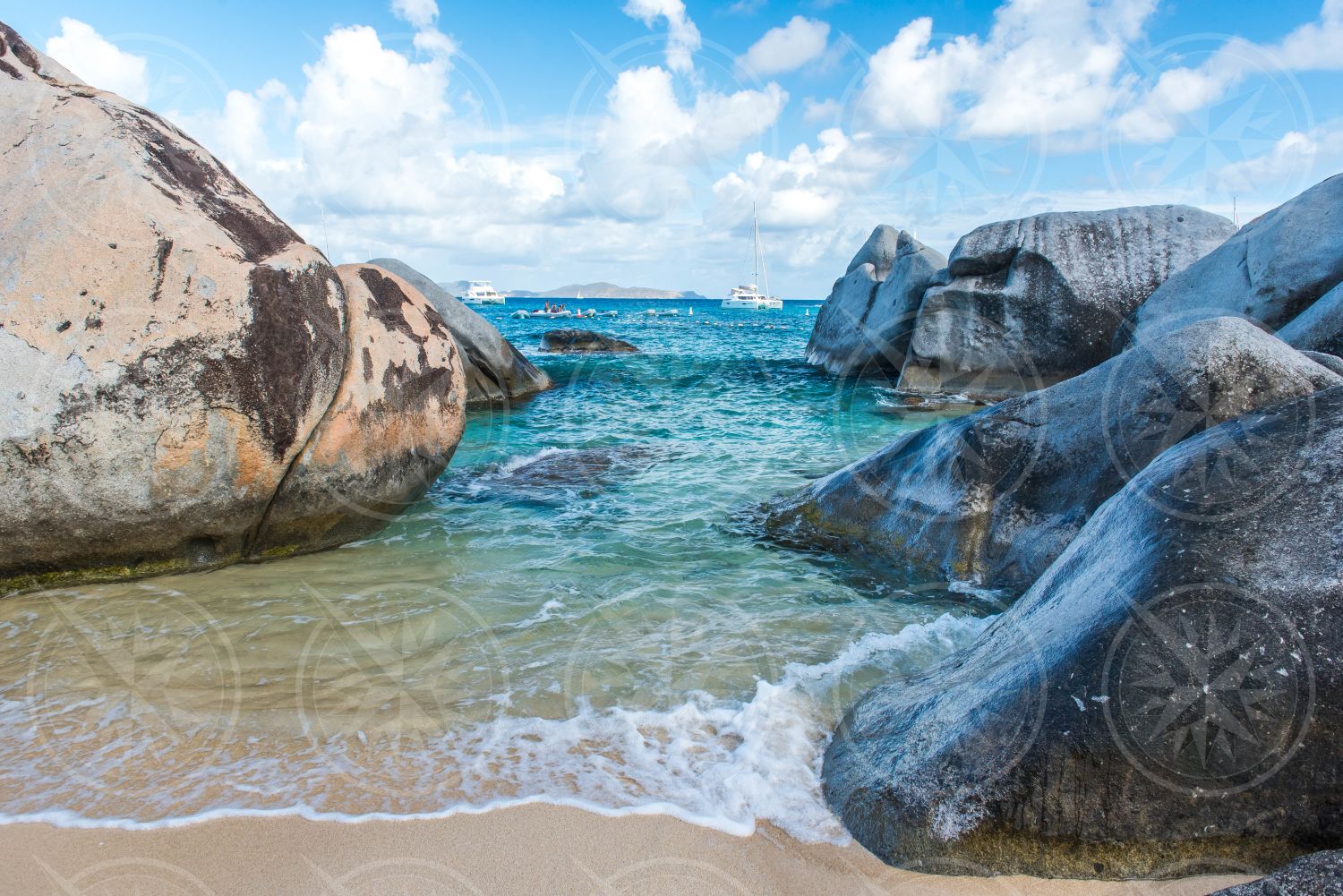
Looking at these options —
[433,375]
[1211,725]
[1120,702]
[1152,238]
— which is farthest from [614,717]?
[1152,238]

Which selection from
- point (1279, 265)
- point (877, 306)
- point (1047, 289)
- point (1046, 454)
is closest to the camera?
point (1046, 454)

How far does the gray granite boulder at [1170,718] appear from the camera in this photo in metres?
2.20

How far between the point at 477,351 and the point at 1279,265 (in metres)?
12.3

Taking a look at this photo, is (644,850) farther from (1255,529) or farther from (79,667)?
(79,667)

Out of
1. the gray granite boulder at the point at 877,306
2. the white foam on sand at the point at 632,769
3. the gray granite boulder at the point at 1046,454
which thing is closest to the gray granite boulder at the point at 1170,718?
the white foam on sand at the point at 632,769

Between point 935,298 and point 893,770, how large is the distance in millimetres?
13847

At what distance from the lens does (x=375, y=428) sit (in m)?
5.90

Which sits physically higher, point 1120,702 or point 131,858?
point 1120,702

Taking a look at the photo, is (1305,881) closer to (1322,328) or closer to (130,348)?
(130,348)

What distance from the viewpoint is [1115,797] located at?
227 cm

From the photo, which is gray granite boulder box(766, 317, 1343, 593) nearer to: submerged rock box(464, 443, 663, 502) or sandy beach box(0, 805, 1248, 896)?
submerged rock box(464, 443, 663, 502)

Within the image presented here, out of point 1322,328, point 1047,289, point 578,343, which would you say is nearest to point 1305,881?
point 1322,328

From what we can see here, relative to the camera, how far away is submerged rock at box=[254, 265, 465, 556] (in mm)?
5531

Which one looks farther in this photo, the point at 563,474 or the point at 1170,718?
the point at 563,474
